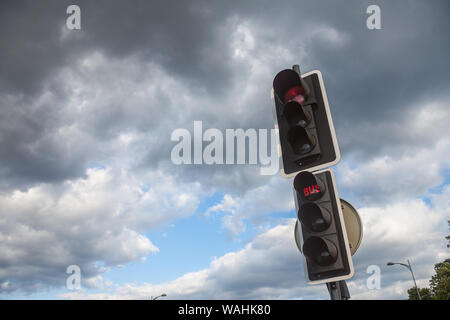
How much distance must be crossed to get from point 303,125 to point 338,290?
5.51 ft

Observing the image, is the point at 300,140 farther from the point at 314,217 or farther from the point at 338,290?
the point at 338,290

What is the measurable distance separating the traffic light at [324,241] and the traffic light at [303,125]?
0.38m

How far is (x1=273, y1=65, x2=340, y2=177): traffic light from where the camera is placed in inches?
128

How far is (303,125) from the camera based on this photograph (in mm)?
3385

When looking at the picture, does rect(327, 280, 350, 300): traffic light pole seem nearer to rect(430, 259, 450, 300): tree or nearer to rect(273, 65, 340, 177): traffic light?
rect(273, 65, 340, 177): traffic light

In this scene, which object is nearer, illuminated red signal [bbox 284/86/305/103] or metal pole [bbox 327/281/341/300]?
metal pole [bbox 327/281/341/300]

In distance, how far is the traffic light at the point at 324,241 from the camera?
2.78 meters

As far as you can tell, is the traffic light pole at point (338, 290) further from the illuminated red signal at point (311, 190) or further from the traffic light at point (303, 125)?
the traffic light at point (303, 125)

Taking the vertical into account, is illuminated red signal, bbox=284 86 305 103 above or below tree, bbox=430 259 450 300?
above

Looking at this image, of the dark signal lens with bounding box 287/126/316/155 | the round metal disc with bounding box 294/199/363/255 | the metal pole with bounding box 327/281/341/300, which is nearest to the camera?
the metal pole with bounding box 327/281/341/300

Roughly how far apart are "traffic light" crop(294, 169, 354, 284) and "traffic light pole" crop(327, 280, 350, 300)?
13cm

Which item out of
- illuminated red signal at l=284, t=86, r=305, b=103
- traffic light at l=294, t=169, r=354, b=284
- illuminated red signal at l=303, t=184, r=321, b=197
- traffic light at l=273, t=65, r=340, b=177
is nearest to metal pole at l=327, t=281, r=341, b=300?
traffic light at l=294, t=169, r=354, b=284

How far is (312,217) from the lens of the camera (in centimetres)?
285
